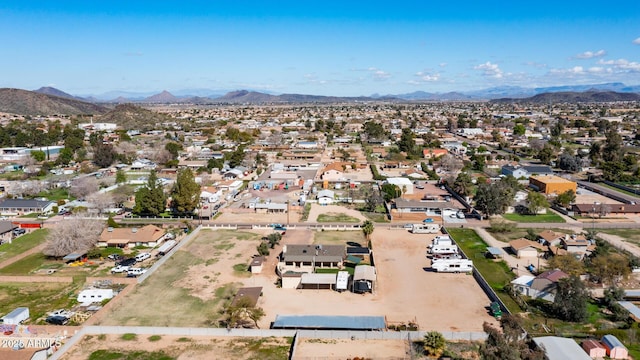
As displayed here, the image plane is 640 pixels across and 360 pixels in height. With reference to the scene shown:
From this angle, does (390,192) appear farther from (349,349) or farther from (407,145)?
(407,145)

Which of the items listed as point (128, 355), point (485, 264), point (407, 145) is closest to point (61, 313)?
point (128, 355)

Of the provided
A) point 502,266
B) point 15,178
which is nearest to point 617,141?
point 502,266

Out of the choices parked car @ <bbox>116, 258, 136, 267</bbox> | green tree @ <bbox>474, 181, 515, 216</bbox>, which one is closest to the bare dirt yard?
parked car @ <bbox>116, 258, 136, 267</bbox>

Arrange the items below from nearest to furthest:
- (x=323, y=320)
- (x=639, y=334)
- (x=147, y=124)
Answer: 1. (x=639, y=334)
2. (x=323, y=320)
3. (x=147, y=124)

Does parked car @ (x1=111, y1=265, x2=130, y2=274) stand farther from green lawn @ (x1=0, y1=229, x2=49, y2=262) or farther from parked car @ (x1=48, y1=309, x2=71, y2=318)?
green lawn @ (x1=0, y1=229, x2=49, y2=262)

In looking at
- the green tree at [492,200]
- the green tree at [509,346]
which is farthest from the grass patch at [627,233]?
the green tree at [509,346]

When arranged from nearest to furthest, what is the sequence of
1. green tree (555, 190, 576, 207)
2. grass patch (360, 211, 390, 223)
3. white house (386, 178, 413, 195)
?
grass patch (360, 211, 390, 223), green tree (555, 190, 576, 207), white house (386, 178, 413, 195)

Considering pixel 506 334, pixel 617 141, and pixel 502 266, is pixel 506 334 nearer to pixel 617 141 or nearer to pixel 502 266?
pixel 502 266
